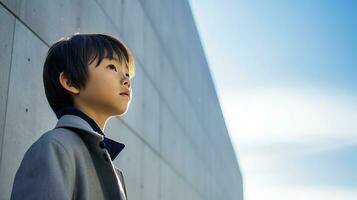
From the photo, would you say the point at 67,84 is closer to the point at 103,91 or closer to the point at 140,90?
the point at 103,91

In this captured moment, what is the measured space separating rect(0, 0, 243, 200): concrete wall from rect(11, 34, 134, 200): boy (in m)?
0.48

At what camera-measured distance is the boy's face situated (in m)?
1.72

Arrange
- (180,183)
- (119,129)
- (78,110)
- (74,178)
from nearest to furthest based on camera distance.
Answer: (74,178)
(78,110)
(119,129)
(180,183)

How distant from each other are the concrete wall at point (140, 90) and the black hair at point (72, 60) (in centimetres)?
42

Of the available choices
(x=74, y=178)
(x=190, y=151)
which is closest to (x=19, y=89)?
(x=74, y=178)

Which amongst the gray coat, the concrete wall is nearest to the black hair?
the gray coat

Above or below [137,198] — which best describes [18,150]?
below

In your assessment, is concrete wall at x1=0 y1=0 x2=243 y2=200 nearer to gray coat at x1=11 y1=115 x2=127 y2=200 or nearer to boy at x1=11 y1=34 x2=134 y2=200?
boy at x1=11 y1=34 x2=134 y2=200

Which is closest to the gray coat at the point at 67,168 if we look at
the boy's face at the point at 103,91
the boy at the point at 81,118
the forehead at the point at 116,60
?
the boy at the point at 81,118

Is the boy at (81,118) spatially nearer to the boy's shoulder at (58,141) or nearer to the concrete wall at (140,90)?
the boy's shoulder at (58,141)

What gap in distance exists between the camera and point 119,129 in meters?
3.96

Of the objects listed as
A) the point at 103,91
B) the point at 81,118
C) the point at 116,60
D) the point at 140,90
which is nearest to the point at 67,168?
the point at 81,118

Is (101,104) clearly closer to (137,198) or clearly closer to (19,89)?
(19,89)

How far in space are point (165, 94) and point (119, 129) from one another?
2571 mm
